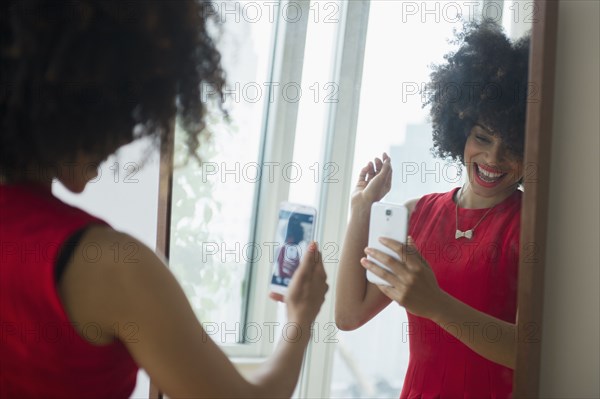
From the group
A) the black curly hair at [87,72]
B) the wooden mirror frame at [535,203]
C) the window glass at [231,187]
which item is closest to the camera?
the black curly hair at [87,72]

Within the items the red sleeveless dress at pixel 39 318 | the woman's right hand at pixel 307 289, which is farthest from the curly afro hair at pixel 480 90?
the red sleeveless dress at pixel 39 318

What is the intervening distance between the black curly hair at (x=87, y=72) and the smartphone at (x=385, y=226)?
316 millimetres

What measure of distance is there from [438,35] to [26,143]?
0.53 meters

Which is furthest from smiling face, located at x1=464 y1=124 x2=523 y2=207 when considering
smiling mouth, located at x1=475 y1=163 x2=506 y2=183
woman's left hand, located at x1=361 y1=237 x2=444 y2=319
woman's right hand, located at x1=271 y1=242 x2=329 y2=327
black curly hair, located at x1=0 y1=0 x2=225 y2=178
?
black curly hair, located at x1=0 y1=0 x2=225 y2=178

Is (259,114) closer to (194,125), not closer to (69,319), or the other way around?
(194,125)

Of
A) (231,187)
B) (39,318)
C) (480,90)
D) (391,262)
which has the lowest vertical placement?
(39,318)

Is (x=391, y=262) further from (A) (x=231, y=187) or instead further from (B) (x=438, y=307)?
(A) (x=231, y=187)

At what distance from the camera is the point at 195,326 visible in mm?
666

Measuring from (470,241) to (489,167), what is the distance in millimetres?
97

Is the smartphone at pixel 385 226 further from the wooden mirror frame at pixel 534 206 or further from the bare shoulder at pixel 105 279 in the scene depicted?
the bare shoulder at pixel 105 279

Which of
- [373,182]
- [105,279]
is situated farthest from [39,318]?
[373,182]

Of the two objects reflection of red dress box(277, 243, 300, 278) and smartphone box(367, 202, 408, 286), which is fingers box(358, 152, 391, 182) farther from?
reflection of red dress box(277, 243, 300, 278)

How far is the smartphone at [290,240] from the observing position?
3.08 feet

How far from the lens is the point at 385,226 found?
0.86 metres
